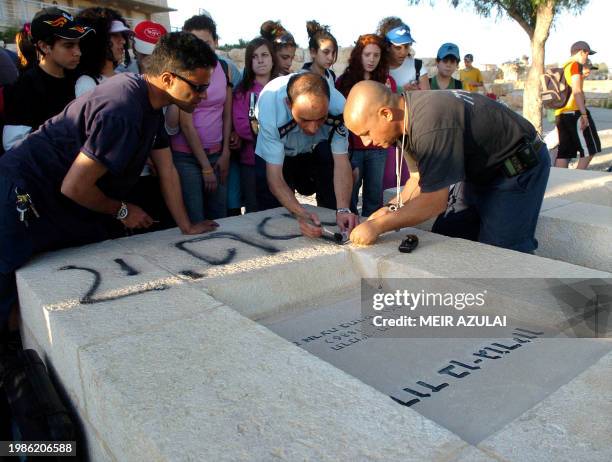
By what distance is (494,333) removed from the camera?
2.25 m

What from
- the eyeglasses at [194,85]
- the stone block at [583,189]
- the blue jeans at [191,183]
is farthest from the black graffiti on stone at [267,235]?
the stone block at [583,189]

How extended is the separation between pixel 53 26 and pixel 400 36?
2730 millimetres

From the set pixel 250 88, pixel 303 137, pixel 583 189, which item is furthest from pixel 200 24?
pixel 583 189

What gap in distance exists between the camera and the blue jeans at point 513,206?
2.84 m

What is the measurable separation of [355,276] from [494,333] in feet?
2.65

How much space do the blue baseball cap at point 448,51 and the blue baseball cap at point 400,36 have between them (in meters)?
1.28

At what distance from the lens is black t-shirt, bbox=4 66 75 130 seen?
304cm

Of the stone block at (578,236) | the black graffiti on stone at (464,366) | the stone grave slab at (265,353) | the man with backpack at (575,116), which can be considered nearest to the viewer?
the stone grave slab at (265,353)

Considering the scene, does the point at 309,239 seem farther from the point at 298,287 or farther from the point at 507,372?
the point at 507,372

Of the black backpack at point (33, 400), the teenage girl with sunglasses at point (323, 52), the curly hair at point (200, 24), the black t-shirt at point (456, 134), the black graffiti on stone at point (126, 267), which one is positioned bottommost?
the black backpack at point (33, 400)

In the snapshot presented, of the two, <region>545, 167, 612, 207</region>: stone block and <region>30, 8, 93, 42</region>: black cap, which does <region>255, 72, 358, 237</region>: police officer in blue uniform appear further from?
<region>545, 167, 612, 207</region>: stone block

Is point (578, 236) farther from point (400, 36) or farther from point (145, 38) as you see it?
point (145, 38)

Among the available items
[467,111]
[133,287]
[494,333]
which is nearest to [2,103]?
[133,287]

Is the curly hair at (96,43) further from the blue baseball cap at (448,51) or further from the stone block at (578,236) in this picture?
the blue baseball cap at (448,51)
